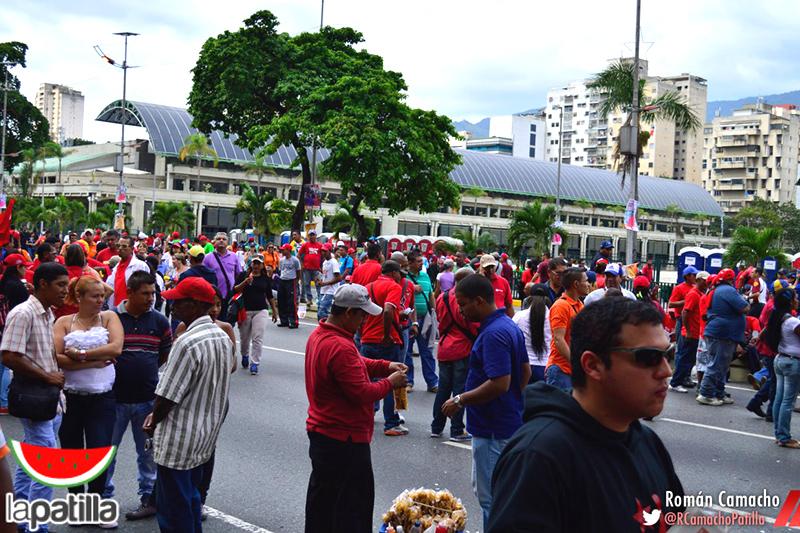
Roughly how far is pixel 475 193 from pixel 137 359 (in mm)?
75127

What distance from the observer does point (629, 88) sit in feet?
80.5

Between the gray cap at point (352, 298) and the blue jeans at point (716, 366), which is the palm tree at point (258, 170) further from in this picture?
the gray cap at point (352, 298)

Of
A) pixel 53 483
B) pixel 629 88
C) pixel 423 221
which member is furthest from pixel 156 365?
pixel 423 221

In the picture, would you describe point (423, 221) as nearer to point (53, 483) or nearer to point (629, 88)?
point (629, 88)

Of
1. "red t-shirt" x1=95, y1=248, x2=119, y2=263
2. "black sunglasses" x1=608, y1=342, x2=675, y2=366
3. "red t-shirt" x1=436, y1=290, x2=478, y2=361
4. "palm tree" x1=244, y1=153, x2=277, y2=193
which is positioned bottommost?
"red t-shirt" x1=436, y1=290, x2=478, y2=361

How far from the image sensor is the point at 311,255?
21.7 metres

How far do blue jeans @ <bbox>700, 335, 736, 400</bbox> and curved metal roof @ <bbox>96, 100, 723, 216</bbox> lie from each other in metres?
55.1

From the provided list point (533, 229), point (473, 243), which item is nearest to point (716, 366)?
point (533, 229)

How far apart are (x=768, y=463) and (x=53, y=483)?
22.5ft

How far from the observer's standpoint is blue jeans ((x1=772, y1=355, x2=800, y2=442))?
29.2ft

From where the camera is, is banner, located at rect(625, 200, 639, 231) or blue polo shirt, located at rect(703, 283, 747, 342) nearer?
blue polo shirt, located at rect(703, 283, 747, 342)

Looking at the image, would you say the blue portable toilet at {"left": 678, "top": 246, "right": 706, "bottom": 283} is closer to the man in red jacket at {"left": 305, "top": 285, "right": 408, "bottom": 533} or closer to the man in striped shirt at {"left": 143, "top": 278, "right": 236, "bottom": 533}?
the man in red jacket at {"left": 305, "top": 285, "right": 408, "bottom": 533}

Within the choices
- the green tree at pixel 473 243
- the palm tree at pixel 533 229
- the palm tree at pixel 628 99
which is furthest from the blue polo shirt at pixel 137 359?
the green tree at pixel 473 243

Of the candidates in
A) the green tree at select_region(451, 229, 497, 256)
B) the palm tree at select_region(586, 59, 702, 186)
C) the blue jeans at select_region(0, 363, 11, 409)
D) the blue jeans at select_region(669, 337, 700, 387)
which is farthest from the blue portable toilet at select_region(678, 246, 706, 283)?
the blue jeans at select_region(0, 363, 11, 409)
